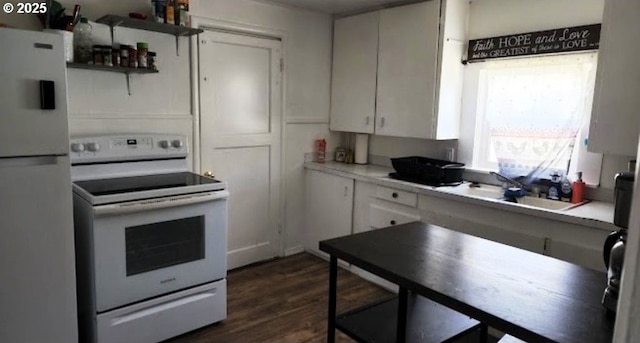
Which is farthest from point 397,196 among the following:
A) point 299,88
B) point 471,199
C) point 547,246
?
point 299,88

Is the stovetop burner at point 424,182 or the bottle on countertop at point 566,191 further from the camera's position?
the stovetop burner at point 424,182

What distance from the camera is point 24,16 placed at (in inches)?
93.1

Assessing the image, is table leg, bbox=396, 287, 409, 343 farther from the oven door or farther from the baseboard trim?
the baseboard trim

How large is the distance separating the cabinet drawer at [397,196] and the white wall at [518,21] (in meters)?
0.62

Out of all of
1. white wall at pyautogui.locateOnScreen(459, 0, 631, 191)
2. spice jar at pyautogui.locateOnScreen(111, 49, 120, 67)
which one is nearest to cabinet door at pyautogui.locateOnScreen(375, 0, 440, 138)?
white wall at pyautogui.locateOnScreen(459, 0, 631, 191)

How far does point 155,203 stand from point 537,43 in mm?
2534

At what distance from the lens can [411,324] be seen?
1789 mm

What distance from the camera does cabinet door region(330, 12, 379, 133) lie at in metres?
3.49

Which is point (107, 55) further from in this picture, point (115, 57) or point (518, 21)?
point (518, 21)

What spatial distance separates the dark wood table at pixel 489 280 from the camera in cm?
114

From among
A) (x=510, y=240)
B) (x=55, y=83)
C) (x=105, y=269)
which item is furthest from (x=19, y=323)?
(x=510, y=240)

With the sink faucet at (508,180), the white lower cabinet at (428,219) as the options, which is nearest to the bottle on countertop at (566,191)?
the sink faucet at (508,180)

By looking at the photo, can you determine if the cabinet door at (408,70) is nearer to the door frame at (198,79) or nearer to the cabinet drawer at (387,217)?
the cabinet drawer at (387,217)

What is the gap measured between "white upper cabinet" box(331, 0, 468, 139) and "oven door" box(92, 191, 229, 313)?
1.54 meters
